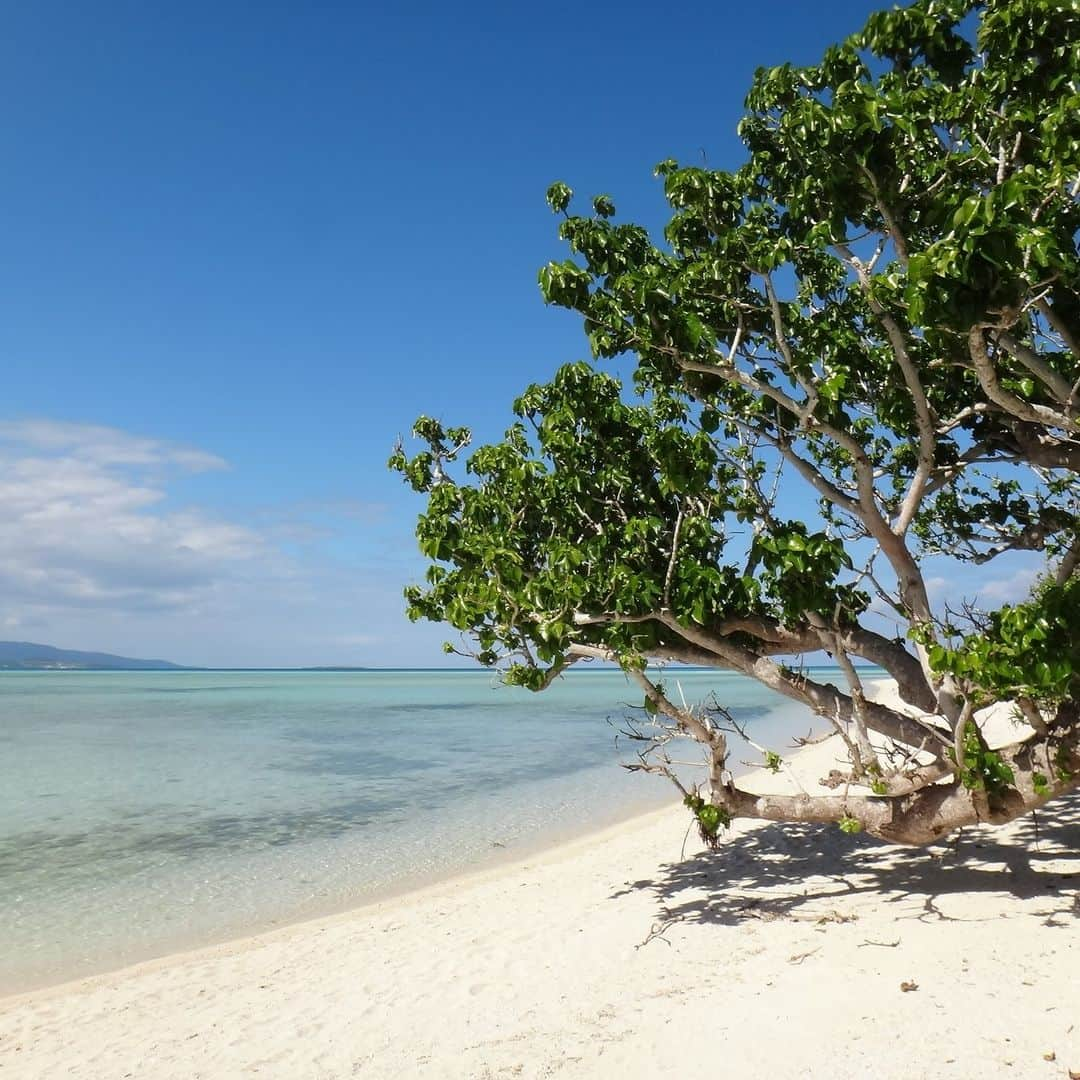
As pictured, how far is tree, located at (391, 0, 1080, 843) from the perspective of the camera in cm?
607

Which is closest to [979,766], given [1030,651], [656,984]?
[1030,651]

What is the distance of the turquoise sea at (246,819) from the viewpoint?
36.1ft

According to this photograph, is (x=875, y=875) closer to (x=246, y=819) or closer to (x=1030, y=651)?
(x=1030, y=651)

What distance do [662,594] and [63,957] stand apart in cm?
828

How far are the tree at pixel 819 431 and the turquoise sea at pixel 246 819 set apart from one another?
201 centimetres

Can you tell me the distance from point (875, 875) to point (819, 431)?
17.3 ft

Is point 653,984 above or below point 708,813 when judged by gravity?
below

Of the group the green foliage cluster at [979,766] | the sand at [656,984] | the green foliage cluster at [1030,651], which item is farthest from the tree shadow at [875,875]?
the green foliage cluster at [1030,651]

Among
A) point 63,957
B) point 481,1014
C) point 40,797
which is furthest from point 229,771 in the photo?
point 481,1014

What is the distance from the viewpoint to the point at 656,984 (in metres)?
6.77

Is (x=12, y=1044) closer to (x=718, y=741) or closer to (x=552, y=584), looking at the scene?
(x=552, y=584)

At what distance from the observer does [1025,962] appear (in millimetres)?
6262

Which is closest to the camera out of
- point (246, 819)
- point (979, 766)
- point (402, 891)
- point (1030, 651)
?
point (1030, 651)

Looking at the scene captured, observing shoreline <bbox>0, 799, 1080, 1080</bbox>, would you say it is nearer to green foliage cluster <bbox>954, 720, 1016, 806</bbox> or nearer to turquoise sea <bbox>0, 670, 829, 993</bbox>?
green foliage cluster <bbox>954, 720, 1016, 806</bbox>
